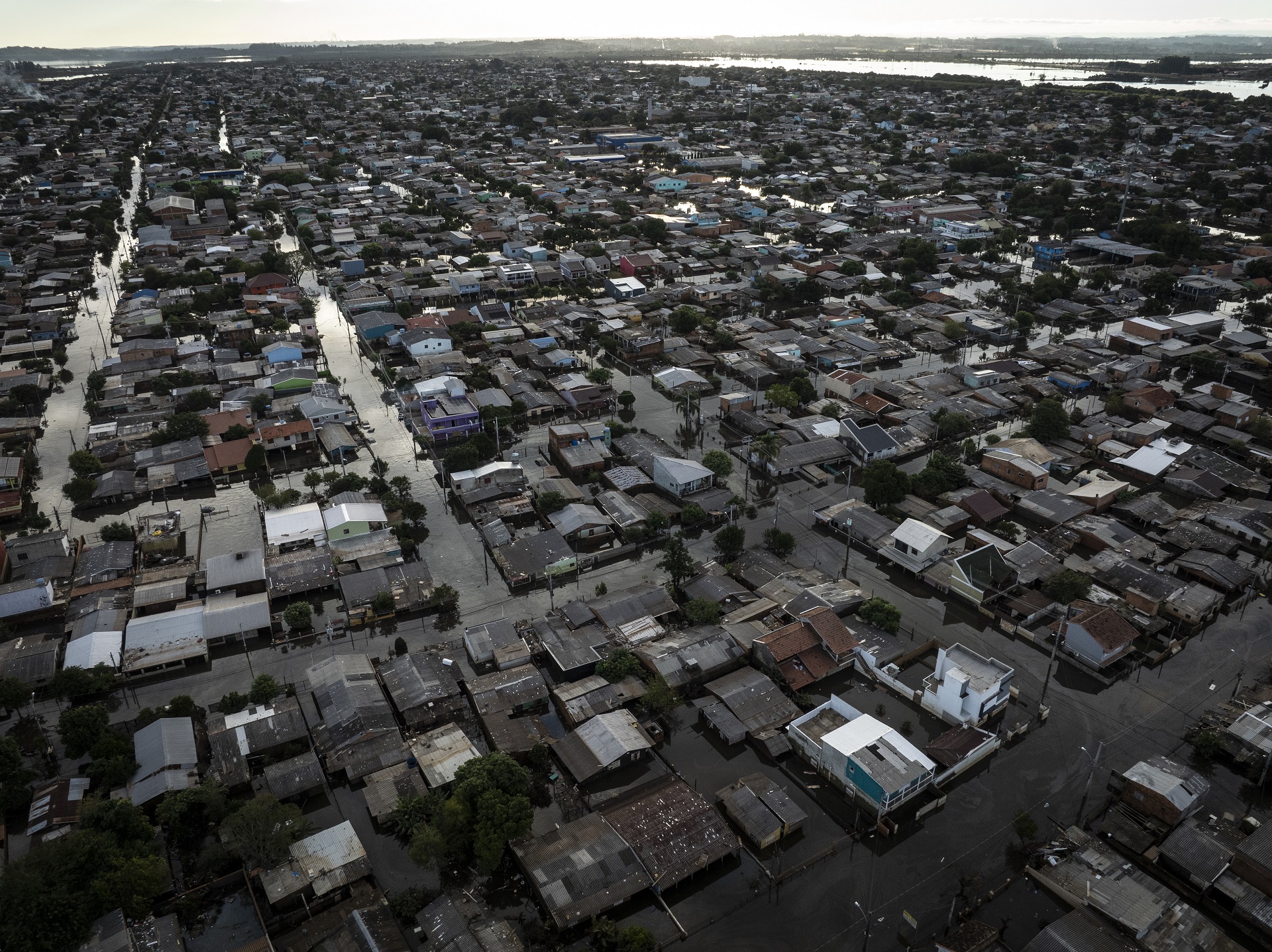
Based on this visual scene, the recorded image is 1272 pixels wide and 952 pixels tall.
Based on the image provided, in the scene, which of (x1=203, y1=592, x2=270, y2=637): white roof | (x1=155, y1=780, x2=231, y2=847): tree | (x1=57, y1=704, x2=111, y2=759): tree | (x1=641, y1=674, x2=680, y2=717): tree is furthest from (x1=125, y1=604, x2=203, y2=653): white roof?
(x1=641, y1=674, x2=680, y2=717): tree

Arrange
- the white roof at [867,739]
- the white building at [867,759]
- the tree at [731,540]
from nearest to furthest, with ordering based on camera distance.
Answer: the white building at [867,759] < the white roof at [867,739] < the tree at [731,540]

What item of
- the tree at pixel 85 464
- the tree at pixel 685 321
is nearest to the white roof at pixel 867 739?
the tree at pixel 85 464

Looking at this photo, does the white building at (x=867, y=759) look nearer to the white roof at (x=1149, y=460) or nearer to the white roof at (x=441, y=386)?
the white roof at (x=1149, y=460)

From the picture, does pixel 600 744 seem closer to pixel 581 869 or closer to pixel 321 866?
pixel 581 869

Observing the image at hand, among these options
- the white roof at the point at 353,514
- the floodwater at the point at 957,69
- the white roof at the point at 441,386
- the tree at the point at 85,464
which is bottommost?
the white roof at the point at 353,514

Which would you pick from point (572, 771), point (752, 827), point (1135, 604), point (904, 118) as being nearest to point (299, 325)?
point (572, 771)

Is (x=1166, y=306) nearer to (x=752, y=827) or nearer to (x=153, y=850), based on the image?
(x=752, y=827)

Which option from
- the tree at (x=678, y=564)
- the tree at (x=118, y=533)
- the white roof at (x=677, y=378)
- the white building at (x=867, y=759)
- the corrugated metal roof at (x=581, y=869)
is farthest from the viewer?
the white roof at (x=677, y=378)

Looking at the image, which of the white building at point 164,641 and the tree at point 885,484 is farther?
the tree at point 885,484
